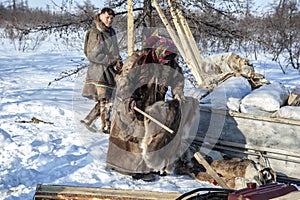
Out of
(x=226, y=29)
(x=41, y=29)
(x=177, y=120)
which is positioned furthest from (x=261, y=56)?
(x=177, y=120)

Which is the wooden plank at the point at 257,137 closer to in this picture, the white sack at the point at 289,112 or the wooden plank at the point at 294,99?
the white sack at the point at 289,112

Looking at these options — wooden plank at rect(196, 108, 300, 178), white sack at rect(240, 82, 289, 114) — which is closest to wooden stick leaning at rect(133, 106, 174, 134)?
wooden plank at rect(196, 108, 300, 178)

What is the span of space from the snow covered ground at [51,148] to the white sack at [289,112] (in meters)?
1.12

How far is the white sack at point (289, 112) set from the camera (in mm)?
4477

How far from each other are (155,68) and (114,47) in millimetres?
→ 1214

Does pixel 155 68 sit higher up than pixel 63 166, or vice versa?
pixel 155 68

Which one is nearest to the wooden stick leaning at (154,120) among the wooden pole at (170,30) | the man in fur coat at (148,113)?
the man in fur coat at (148,113)

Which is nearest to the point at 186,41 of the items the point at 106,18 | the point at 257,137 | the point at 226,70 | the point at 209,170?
the point at 226,70

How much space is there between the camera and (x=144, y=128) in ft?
14.8

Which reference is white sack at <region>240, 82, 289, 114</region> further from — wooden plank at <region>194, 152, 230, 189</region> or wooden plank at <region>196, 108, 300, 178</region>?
wooden plank at <region>194, 152, 230, 189</region>

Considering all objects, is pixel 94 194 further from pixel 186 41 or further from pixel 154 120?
pixel 186 41

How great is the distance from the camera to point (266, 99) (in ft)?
15.5

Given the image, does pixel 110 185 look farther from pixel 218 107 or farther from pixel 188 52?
pixel 188 52

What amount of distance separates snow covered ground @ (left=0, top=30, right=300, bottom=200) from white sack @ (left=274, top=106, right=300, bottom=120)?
1122 mm
